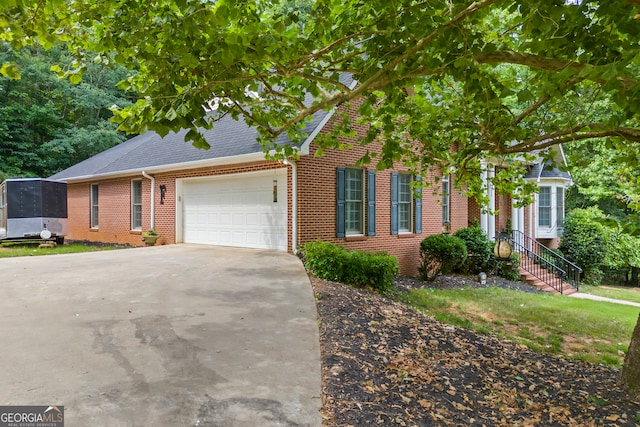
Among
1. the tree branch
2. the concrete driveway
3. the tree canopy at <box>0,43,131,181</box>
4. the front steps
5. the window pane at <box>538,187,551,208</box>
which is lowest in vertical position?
the front steps

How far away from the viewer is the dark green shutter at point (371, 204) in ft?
37.4

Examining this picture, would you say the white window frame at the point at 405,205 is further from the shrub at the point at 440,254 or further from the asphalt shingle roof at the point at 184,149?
the asphalt shingle roof at the point at 184,149

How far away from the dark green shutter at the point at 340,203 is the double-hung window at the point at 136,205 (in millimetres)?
8607

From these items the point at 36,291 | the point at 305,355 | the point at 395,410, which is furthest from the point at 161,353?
the point at 36,291

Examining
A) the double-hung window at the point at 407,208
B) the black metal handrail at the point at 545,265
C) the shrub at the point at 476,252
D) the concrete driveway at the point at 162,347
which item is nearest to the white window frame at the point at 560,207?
the black metal handrail at the point at 545,265

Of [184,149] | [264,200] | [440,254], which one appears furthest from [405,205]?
[184,149]

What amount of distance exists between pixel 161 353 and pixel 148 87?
270cm

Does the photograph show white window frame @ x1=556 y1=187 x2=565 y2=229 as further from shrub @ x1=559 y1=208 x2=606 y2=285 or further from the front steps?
the front steps

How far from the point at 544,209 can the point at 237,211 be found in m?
14.1

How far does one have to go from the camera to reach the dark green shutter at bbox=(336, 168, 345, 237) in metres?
10.7

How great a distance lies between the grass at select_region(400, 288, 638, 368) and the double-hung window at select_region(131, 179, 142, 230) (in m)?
10.9

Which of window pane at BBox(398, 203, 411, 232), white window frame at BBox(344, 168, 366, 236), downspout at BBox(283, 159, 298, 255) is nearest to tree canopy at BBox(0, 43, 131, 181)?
downspout at BBox(283, 159, 298, 255)

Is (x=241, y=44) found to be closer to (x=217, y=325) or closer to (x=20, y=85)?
(x=217, y=325)

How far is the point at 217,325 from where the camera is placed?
16.2ft
